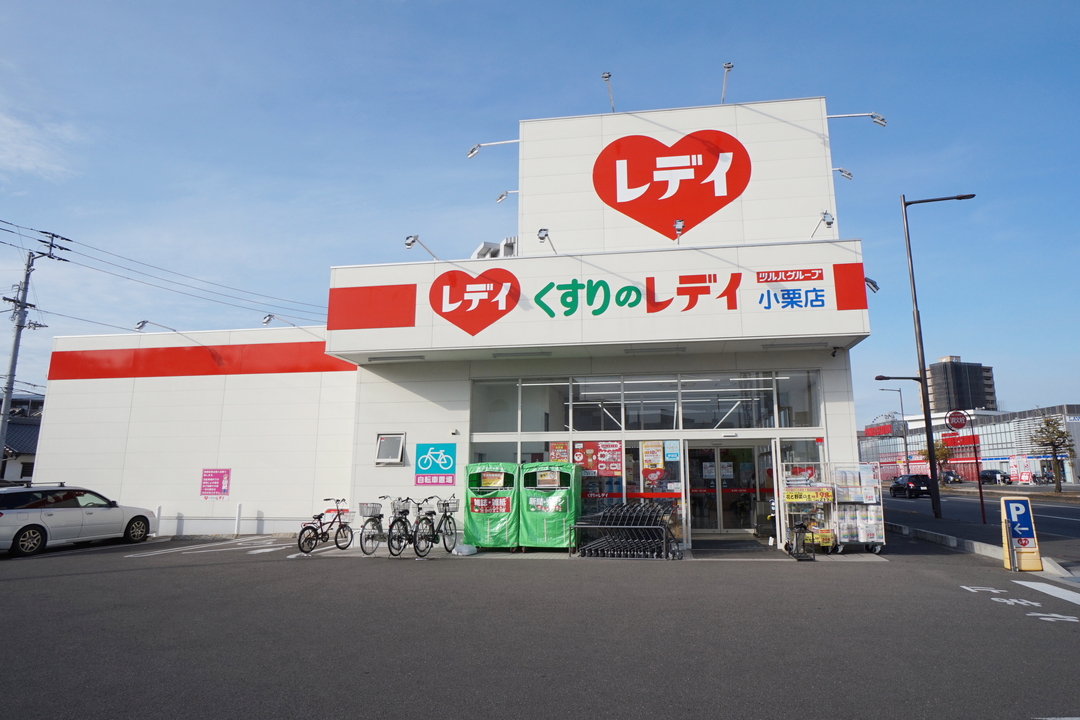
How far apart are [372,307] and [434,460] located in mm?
3675

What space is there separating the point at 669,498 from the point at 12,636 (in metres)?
10.7

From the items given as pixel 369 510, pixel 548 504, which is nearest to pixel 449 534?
pixel 369 510

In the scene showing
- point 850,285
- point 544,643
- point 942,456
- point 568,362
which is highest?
point 850,285

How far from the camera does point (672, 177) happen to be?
49.6ft

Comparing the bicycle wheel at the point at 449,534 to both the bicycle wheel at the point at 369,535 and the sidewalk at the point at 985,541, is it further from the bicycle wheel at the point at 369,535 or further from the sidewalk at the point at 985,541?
the sidewalk at the point at 985,541

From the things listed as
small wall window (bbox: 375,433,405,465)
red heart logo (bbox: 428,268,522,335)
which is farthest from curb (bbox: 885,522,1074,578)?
small wall window (bbox: 375,433,405,465)

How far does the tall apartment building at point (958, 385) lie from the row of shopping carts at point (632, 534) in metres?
187

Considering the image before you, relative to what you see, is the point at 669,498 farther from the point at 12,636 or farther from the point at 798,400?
the point at 12,636

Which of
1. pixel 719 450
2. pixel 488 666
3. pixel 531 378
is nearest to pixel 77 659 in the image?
pixel 488 666

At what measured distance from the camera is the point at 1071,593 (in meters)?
7.89

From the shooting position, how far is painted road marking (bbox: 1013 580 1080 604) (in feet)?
24.9

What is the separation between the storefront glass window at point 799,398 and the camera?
43.3ft

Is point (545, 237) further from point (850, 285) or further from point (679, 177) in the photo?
point (850, 285)

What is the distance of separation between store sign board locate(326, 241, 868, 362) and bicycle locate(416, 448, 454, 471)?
101 inches
